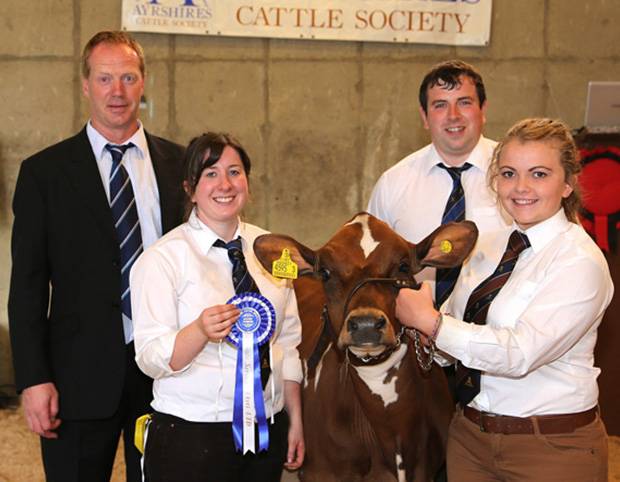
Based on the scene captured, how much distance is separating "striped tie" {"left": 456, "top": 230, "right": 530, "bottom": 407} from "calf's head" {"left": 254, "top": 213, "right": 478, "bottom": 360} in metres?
0.26

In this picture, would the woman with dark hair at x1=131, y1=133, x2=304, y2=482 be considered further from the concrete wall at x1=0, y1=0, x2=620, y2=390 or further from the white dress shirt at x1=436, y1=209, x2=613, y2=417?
the concrete wall at x1=0, y1=0, x2=620, y2=390

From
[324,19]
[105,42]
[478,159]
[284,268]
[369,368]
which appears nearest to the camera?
[284,268]

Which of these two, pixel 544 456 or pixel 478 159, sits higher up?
pixel 478 159

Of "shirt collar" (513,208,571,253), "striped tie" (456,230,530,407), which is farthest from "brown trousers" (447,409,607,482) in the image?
"shirt collar" (513,208,571,253)

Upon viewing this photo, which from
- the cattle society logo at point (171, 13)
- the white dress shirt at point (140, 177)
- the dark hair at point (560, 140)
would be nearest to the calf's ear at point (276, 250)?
the white dress shirt at point (140, 177)

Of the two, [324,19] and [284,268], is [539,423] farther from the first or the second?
[324,19]

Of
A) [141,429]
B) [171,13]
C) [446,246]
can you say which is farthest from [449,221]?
[171,13]

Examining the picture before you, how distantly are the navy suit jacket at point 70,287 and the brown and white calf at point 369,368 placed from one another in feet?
2.01

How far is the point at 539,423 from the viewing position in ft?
7.40

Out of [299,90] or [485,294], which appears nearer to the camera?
[485,294]

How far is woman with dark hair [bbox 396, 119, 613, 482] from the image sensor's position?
2.20 meters

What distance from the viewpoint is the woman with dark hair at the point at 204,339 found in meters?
2.34

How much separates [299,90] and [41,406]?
3.55m

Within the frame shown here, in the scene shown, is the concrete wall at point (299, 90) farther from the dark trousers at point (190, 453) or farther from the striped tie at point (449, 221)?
the dark trousers at point (190, 453)
